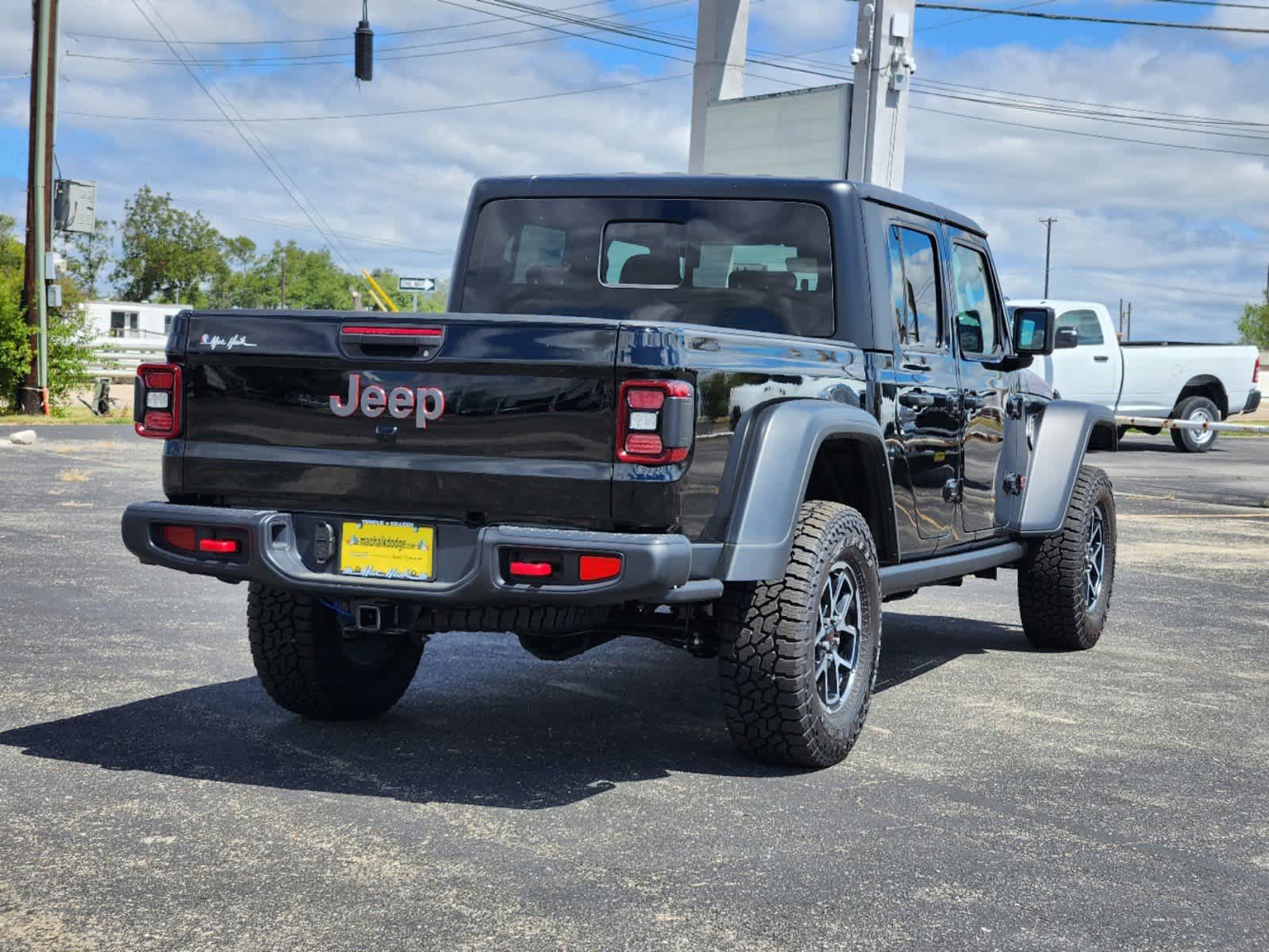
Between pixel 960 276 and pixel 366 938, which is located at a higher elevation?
pixel 960 276

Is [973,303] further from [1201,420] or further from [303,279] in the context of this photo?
[303,279]

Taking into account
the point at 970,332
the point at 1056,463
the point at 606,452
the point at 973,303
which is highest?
the point at 973,303

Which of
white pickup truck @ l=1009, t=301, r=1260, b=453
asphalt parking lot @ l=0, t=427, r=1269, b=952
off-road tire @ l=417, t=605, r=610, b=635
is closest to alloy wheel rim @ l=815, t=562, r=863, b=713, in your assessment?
asphalt parking lot @ l=0, t=427, r=1269, b=952

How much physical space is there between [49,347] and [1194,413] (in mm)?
19322

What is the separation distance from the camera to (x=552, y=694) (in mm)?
6516

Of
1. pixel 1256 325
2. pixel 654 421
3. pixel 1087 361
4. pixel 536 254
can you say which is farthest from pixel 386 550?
pixel 1256 325

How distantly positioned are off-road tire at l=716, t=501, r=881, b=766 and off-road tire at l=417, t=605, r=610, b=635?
460 millimetres

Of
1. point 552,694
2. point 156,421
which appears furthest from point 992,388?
point 156,421

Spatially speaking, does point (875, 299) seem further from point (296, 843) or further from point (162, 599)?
point (162, 599)

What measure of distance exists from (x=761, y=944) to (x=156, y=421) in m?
2.70

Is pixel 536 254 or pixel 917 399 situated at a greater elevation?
pixel 536 254

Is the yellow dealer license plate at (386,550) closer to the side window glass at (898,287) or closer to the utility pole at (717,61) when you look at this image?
the side window glass at (898,287)

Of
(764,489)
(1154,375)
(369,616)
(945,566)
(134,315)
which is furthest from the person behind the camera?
(134,315)

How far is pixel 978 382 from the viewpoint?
6.99 m
